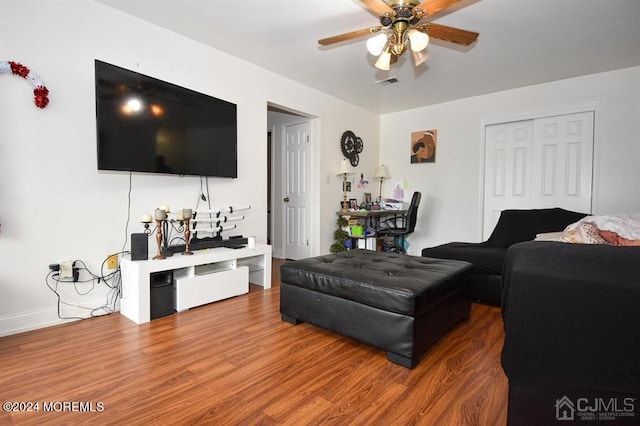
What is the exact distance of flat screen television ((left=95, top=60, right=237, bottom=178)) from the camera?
222 centimetres

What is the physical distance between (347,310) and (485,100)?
3790 mm

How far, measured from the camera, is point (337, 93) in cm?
426

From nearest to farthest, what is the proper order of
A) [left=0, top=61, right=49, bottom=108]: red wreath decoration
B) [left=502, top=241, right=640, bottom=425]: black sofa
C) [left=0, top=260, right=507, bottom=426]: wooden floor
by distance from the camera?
[left=502, top=241, right=640, bottom=425]: black sofa, [left=0, top=260, right=507, bottom=426]: wooden floor, [left=0, top=61, right=49, bottom=108]: red wreath decoration

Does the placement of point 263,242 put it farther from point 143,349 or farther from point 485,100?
point 485,100

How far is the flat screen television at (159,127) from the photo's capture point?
2.22m

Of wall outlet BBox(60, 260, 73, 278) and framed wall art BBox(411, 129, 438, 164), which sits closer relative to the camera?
wall outlet BBox(60, 260, 73, 278)

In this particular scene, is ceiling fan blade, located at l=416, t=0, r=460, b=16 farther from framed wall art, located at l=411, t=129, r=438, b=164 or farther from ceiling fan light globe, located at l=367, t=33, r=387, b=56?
framed wall art, located at l=411, t=129, r=438, b=164

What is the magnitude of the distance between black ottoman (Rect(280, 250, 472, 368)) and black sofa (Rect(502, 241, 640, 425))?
2.52ft

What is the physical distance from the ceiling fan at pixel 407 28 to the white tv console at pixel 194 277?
1924 mm

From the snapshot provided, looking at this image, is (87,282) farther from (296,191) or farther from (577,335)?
(577,335)

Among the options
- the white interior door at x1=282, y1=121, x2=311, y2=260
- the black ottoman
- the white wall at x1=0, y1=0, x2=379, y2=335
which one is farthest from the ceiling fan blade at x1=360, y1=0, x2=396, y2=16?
the white interior door at x1=282, y1=121, x2=311, y2=260

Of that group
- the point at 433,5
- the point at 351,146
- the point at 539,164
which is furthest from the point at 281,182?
the point at 539,164

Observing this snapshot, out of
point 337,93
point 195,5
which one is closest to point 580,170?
point 337,93

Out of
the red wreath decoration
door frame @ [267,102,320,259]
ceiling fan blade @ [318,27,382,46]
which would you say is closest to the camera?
the red wreath decoration
